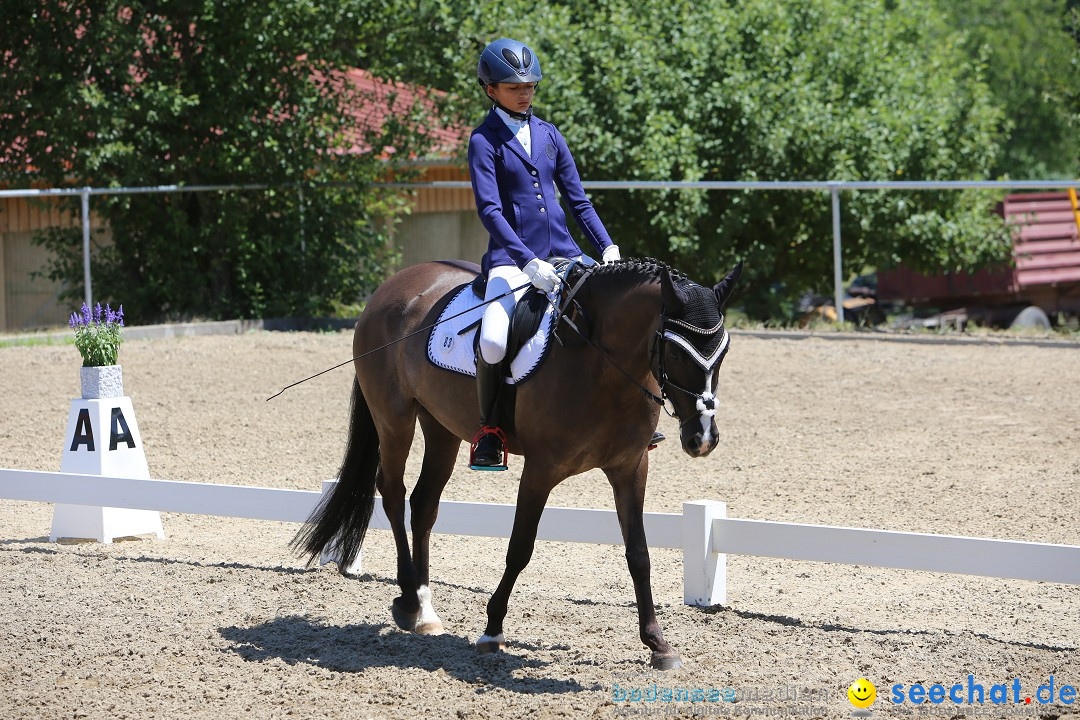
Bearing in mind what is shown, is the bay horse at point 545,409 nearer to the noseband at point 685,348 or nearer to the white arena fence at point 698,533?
the noseband at point 685,348

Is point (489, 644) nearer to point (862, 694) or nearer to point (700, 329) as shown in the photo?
point (862, 694)

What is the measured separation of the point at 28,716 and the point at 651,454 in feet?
19.8

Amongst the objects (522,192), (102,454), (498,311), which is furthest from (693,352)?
(102,454)

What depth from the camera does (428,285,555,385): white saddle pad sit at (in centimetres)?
519

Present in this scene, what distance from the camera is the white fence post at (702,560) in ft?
19.9

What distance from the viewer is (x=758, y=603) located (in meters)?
6.34

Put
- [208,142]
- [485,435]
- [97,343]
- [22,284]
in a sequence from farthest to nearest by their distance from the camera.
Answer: [22,284] < [208,142] < [97,343] < [485,435]

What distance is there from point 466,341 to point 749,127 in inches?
453

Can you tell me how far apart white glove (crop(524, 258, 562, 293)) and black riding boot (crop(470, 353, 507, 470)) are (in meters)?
0.43

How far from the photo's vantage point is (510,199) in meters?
5.46

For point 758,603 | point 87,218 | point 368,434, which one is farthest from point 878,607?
point 87,218

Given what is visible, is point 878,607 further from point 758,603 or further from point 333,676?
point 333,676

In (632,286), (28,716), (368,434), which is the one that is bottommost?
(28,716)

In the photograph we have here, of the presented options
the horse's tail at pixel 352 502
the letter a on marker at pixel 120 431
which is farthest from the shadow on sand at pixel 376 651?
the letter a on marker at pixel 120 431
